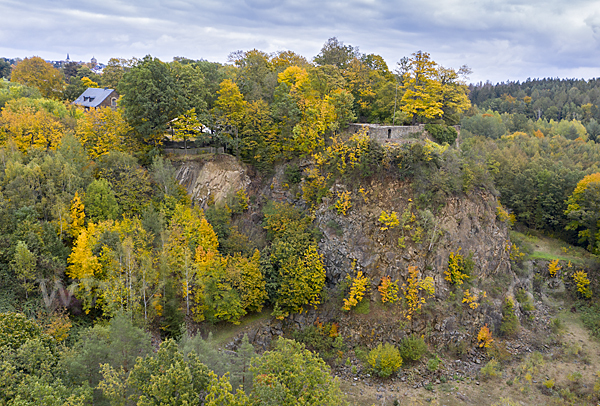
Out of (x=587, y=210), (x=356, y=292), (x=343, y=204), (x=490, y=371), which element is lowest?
(x=490, y=371)

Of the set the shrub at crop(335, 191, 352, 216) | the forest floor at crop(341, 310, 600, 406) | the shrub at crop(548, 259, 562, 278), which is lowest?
the forest floor at crop(341, 310, 600, 406)

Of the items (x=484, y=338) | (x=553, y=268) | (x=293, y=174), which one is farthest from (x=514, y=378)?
(x=293, y=174)

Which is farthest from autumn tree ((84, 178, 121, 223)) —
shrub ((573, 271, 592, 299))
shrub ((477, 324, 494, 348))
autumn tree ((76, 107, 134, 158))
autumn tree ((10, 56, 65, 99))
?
shrub ((573, 271, 592, 299))

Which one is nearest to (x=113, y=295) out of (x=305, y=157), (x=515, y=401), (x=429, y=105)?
(x=305, y=157)

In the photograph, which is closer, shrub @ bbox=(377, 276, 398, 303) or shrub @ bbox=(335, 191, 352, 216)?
shrub @ bbox=(377, 276, 398, 303)

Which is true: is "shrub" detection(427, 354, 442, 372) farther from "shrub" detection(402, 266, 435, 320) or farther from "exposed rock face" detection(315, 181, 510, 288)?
"exposed rock face" detection(315, 181, 510, 288)

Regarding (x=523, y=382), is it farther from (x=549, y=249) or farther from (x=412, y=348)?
(x=549, y=249)

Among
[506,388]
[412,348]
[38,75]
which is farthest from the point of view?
[38,75]
